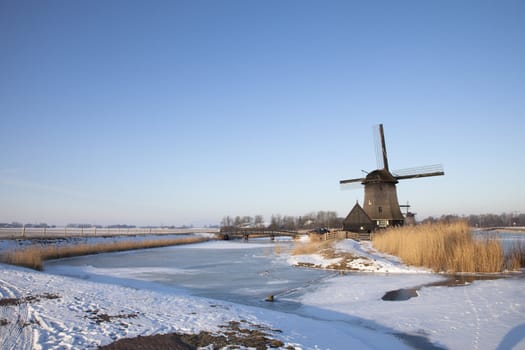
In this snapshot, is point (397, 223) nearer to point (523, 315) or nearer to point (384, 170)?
point (384, 170)

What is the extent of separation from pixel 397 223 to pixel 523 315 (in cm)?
2581

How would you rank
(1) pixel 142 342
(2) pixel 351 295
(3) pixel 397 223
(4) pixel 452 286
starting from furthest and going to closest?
(3) pixel 397 223
(4) pixel 452 286
(2) pixel 351 295
(1) pixel 142 342

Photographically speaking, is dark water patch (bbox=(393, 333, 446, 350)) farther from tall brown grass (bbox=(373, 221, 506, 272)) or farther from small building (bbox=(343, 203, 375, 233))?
small building (bbox=(343, 203, 375, 233))

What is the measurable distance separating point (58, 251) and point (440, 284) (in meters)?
24.0

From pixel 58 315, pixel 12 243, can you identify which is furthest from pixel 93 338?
pixel 12 243

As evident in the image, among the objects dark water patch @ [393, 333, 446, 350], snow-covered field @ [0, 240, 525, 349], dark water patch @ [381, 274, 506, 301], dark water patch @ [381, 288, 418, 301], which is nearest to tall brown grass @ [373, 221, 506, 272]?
dark water patch @ [381, 274, 506, 301]

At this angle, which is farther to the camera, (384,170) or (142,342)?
(384,170)

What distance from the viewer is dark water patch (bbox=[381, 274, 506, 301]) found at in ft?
35.0

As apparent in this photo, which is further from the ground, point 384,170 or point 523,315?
point 384,170

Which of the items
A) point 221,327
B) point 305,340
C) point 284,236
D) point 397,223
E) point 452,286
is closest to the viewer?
point 305,340

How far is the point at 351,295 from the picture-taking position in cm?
1105

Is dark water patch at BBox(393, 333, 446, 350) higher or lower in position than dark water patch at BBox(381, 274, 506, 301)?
higher

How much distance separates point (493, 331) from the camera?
22.7 feet

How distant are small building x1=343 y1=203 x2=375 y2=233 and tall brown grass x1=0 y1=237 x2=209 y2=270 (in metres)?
21.1
